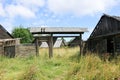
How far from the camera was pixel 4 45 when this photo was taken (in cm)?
2317

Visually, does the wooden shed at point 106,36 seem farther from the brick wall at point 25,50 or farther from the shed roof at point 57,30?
the brick wall at point 25,50

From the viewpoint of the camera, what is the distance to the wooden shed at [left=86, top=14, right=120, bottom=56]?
73.3 feet

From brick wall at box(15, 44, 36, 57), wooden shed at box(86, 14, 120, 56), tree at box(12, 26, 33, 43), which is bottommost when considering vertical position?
brick wall at box(15, 44, 36, 57)

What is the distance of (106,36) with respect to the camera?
2398cm

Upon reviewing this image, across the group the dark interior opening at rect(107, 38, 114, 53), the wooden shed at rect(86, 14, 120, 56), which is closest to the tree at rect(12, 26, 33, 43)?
the wooden shed at rect(86, 14, 120, 56)

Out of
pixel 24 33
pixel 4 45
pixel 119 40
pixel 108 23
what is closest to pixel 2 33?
pixel 4 45

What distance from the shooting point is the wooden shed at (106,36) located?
22.3 meters

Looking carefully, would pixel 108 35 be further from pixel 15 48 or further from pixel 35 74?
pixel 35 74

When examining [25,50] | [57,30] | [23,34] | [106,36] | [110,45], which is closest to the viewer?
[57,30]

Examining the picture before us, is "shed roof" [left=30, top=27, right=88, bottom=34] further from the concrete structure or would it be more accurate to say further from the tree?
the tree

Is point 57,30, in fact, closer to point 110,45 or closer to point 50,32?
point 50,32

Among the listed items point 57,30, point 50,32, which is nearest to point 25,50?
point 50,32

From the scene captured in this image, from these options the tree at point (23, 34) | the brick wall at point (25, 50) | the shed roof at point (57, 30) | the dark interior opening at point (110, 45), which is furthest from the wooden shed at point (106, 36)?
the tree at point (23, 34)

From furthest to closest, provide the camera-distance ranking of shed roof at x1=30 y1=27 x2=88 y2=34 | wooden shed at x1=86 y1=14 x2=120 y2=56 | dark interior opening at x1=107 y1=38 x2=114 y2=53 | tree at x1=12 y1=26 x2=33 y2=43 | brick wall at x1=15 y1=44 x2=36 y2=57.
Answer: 1. tree at x1=12 y1=26 x2=33 y2=43
2. dark interior opening at x1=107 y1=38 x2=114 y2=53
3. wooden shed at x1=86 y1=14 x2=120 y2=56
4. brick wall at x1=15 y1=44 x2=36 y2=57
5. shed roof at x1=30 y1=27 x2=88 y2=34
